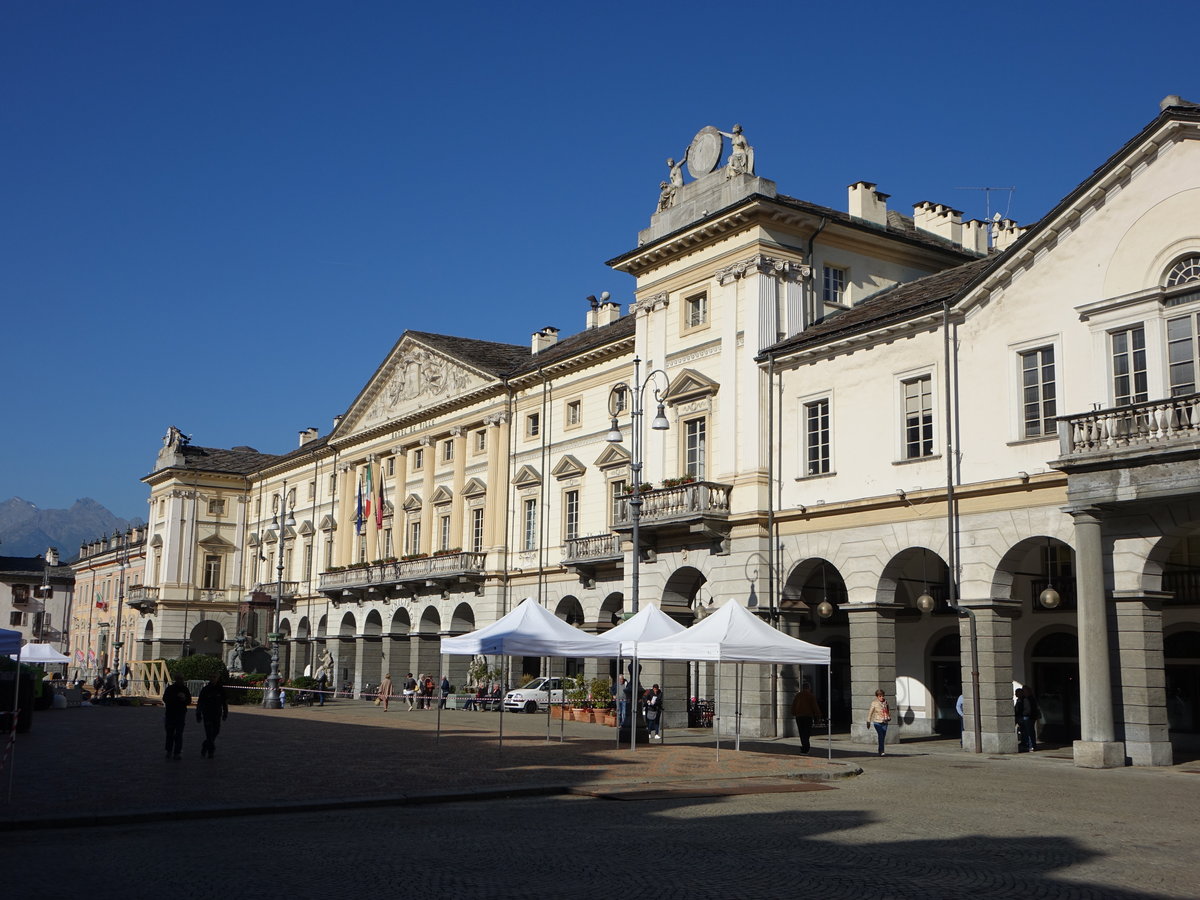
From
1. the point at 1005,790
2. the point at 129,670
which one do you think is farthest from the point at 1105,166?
the point at 129,670

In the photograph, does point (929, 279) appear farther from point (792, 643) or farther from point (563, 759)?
point (563, 759)

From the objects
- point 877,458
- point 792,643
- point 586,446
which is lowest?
point 792,643

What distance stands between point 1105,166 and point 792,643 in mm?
12118

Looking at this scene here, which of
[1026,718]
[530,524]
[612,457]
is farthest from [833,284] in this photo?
[530,524]

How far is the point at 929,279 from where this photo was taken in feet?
111

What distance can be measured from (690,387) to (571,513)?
12.0 meters

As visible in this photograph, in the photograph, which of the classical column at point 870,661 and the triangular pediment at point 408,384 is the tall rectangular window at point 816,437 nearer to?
the classical column at point 870,661

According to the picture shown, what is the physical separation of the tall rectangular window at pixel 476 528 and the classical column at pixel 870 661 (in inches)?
972

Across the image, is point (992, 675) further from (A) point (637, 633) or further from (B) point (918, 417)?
(A) point (637, 633)

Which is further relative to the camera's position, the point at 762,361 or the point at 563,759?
the point at 762,361

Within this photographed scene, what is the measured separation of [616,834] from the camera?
Answer: 14.3 m

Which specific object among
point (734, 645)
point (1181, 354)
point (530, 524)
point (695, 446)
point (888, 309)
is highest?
point (888, 309)

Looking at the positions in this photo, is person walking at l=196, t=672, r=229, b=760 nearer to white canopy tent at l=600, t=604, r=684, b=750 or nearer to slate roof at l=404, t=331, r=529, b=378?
white canopy tent at l=600, t=604, r=684, b=750

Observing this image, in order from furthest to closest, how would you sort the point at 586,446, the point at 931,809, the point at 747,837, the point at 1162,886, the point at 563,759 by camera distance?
the point at 586,446, the point at 563,759, the point at 931,809, the point at 747,837, the point at 1162,886
